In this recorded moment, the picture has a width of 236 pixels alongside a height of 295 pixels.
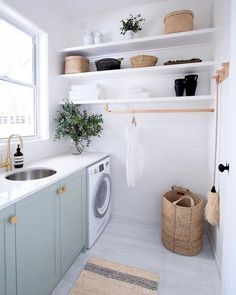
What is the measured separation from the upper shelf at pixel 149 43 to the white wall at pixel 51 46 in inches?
7.2

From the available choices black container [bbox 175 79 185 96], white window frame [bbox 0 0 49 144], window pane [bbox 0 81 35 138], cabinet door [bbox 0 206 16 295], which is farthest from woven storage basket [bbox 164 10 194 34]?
cabinet door [bbox 0 206 16 295]

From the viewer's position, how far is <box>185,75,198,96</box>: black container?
207 cm

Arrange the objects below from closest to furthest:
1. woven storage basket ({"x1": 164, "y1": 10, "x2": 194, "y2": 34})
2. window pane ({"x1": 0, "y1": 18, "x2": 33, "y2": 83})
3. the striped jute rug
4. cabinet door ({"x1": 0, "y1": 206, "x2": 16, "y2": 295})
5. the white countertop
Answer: cabinet door ({"x1": 0, "y1": 206, "x2": 16, "y2": 295})
the white countertop
the striped jute rug
window pane ({"x1": 0, "y1": 18, "x2": 33, "y2": 83})
woven storage basket ({"x1": 164, "y1": 10, "x2": 194, "y2": 34})

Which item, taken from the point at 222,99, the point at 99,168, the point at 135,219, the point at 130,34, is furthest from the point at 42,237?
the point at 130,34

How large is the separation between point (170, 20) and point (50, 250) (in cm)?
239

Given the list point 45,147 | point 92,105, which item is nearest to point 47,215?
point 45,147

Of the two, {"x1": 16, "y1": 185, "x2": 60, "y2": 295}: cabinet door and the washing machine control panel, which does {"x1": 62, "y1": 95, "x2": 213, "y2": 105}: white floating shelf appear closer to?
the washing machine control panel

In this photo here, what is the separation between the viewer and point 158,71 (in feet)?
7.22

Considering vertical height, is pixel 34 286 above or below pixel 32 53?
below

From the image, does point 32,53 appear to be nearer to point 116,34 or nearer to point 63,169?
point 116,34

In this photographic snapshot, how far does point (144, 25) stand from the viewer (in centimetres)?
239

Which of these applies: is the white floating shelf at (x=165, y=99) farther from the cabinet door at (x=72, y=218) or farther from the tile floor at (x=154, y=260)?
the tile floor at (x=154, y=260)

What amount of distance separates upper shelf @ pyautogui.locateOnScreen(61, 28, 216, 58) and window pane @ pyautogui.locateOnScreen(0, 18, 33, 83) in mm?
445

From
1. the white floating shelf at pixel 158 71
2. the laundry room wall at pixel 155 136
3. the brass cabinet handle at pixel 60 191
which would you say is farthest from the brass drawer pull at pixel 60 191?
the white floating shelf at pixel 158 71
